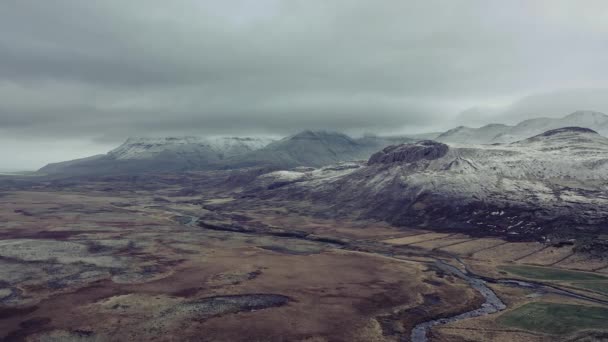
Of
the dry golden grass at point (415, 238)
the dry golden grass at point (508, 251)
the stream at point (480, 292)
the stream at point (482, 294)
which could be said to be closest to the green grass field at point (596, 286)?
the stream at point (480, 292)

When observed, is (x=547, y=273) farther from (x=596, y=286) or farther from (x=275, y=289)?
(x=275, y=289)

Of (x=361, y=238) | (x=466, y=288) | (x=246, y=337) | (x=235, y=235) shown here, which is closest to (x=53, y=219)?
(x=235, y=235)

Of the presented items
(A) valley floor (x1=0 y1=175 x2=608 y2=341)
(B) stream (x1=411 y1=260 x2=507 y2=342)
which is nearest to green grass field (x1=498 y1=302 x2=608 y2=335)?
(A) valley floor (x1=0 y1=175 x2=608 y2=341)

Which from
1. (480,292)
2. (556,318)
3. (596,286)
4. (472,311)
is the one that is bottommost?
(596,286)

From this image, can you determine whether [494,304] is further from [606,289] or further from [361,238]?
[361,238]

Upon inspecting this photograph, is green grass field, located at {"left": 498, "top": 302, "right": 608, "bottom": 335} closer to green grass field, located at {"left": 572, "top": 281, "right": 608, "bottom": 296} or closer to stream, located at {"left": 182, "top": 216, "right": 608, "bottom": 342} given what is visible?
stream, located at {"left": 182, "top": 216, "right": 608, "bottom": 342}

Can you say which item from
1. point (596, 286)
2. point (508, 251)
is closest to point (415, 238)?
point (508, 251)
